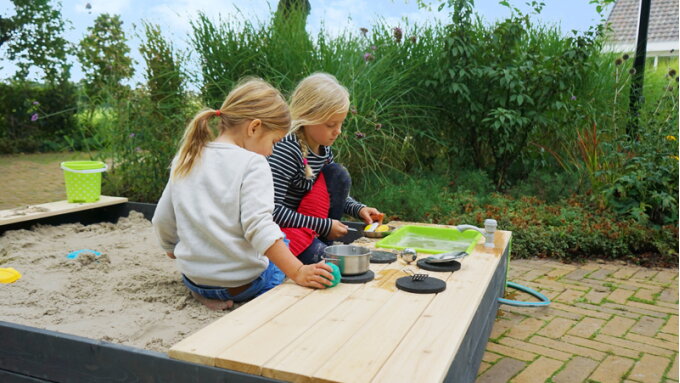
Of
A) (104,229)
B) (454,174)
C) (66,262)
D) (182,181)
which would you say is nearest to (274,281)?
(182,181)

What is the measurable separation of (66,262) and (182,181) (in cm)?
140

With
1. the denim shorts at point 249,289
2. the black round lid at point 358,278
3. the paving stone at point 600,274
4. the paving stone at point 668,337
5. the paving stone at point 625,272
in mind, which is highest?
the black round lid at point 358,278

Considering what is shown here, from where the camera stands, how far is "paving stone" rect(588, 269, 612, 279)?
3.79 meters

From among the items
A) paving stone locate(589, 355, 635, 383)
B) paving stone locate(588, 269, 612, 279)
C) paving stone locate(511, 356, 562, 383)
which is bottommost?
paving stone locate(589, 355, 635, 383)

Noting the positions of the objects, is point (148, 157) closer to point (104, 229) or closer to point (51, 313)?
point (104, 229)

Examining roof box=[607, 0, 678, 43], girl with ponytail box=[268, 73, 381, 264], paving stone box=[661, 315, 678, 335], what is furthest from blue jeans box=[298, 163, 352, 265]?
roof box=[607, 0, 678, 43]

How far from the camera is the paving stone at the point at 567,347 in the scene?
2.56 m

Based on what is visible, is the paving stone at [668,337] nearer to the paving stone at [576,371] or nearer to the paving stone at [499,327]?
the paving stone at [576,371]

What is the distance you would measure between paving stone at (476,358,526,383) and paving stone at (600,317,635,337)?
2.20 feet

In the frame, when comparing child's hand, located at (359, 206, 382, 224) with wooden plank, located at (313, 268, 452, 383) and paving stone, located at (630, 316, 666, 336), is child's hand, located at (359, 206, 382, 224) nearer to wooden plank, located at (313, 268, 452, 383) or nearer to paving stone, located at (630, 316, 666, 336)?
wooden plank, located at (313, 268, 452, 383)

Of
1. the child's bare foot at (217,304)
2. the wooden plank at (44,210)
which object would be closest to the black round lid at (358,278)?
the child's bare foot at (217,304)

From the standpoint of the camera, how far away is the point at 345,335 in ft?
5.37

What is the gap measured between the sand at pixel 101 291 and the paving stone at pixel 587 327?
1.73 metres

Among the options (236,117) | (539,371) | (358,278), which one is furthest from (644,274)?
(236,117)
